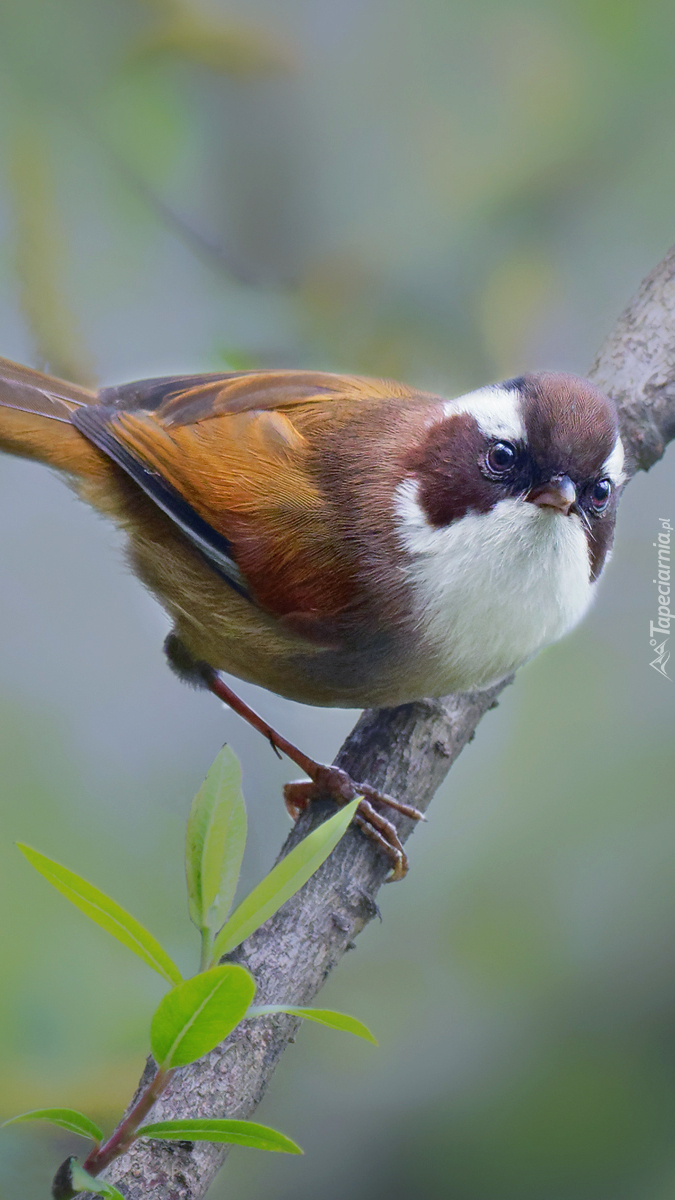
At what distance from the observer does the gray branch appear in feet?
2.33

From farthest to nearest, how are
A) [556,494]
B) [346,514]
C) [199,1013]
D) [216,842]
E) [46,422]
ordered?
[46,422] → [346,514] → [556,494] → [216,842] → [199,1013]

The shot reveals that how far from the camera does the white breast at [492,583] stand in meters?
0.89

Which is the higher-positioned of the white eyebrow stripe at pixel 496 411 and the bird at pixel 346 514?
the white eyebrow stripe at pixel 496 411

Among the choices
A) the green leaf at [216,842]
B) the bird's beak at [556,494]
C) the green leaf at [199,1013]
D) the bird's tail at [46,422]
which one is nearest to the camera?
the green leaf at [199,1013]

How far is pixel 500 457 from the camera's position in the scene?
0.88m

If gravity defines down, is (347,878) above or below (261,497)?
below

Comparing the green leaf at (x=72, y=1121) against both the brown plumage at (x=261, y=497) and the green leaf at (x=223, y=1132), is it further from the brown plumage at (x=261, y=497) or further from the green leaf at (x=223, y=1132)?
the brown plumage at (x=261, y=497)

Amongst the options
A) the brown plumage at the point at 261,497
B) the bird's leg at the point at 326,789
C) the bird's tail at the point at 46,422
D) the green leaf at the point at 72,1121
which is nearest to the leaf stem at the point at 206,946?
the green leaf at the point at 72,1121

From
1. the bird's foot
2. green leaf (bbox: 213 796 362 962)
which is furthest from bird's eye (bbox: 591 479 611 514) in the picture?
green leaf (bbox: 213 796 362 962)

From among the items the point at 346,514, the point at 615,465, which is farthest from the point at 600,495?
the point at 346,514

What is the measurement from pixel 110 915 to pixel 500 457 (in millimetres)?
548

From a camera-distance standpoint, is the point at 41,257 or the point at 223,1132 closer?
the point at 223,1132

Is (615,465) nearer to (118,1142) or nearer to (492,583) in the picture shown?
(492,583)

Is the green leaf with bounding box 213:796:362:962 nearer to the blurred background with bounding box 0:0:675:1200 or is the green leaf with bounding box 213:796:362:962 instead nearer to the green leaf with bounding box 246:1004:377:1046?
the green leaf with bounding box 246:1004:377:1046
